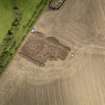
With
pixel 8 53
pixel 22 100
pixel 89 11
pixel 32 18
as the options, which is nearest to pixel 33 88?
pixel 22 100

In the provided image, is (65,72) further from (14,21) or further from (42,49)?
(14,21)

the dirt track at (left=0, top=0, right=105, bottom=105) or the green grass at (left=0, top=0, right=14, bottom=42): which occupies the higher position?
the green grass at (left=0, top=0, right=14, bottom=42)

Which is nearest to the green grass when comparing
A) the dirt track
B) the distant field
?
the distant field

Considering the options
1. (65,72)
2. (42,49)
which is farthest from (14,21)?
(65,72)

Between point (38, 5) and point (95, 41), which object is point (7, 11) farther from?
point (95, 41)

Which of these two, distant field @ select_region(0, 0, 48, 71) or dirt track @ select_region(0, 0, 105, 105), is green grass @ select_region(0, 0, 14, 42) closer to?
distant field @ select_region(0, 0, 48, 71)

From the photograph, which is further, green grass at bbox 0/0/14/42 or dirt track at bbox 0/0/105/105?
green grass at bbox 0/0/14/42

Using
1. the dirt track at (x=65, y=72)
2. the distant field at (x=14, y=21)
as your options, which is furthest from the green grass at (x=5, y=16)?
the dirt track at (x=65, y=72)
